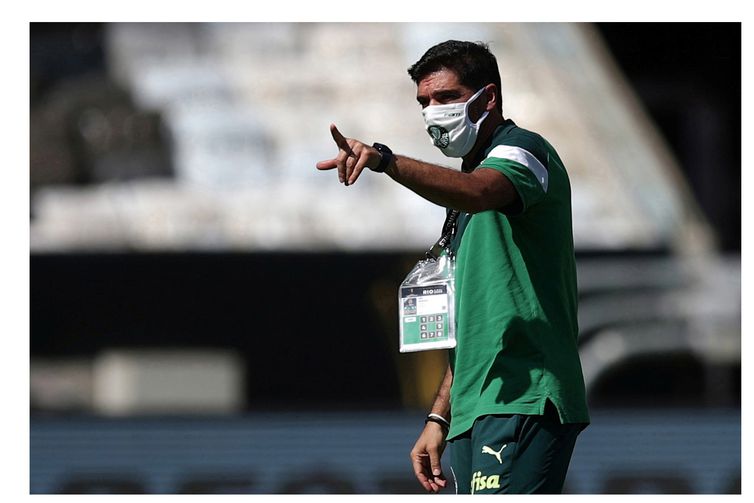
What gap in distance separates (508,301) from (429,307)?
27 centimetres

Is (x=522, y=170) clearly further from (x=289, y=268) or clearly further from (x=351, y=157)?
(x=289, y=268)

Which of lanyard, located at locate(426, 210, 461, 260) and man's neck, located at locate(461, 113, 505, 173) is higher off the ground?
man's neck, located at locate(461, 113, 505, 173)

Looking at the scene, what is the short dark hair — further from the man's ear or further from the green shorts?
the green shorts

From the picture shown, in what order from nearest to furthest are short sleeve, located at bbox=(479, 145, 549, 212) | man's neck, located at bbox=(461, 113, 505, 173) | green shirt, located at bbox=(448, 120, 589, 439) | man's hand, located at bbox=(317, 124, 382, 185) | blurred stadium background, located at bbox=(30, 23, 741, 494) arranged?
man's hand, located at bbox=(317, 124, 382, 185), short sleeve, located at bbox=(479, 145, 549, 212), green shirt, located at bbox=(448, 120, 589, 439), man's neck, located at bbox=(461, 113, 505, 173), blurred stadium background, located at bbox=(30, 23, 741, 494)

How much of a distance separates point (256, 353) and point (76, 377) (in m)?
1.45

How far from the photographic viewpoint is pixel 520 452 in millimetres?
3246

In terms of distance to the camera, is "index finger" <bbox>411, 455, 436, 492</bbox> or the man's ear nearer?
the man's ear

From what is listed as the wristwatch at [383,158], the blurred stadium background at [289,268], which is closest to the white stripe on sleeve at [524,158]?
the wristwatch at [383,158]

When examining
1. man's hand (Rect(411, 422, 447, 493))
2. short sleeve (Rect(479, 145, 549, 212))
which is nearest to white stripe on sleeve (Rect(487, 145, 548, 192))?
short sleeve (Rect(479, 145, 549, 212))

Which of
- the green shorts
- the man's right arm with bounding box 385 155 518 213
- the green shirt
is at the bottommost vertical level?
the green shorts

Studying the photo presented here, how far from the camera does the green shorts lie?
3.24 metres

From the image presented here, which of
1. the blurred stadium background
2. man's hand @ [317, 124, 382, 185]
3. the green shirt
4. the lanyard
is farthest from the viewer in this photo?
the blurred stadium background

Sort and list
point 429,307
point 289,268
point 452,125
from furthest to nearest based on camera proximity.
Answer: point 289,268
point 429,307
point 452,125

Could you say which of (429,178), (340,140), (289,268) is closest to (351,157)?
(340,140)
